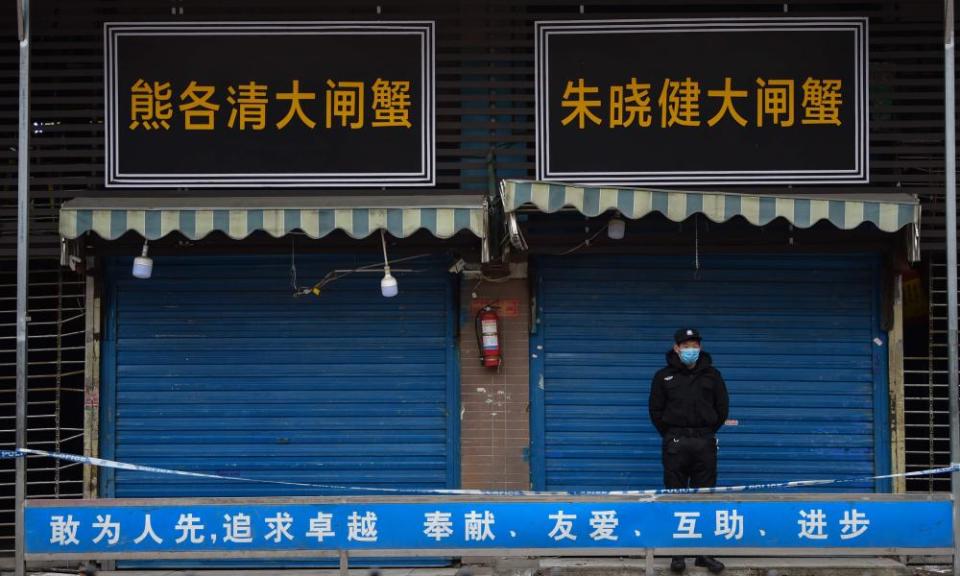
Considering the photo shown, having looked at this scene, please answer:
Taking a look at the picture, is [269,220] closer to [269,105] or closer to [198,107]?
[269,105]

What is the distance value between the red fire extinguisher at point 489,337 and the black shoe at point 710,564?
7.90 ft

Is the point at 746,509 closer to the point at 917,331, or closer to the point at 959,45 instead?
the point at 917,331

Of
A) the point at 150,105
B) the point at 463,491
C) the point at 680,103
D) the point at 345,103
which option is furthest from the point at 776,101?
the point at 150,105

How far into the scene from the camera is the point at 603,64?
389 inches

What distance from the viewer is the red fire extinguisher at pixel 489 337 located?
990cm

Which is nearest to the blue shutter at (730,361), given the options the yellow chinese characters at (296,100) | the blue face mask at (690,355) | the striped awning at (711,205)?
the blue face mask at (690,355)

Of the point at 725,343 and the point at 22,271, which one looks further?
the point at 725,343

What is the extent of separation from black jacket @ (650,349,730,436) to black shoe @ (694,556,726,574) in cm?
103

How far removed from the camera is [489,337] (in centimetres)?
990

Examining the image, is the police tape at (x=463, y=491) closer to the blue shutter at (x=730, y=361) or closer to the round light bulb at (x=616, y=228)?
the blue shutter at (x=730, y=361)

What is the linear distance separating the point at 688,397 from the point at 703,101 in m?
2.66

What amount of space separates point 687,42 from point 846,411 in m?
3.58

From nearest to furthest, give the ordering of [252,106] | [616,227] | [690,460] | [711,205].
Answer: [711,205] → [690,460] → [616,227] → [252,106]

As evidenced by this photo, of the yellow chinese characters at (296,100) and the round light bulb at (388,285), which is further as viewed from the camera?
the yellow chinese characters at (296,100)
